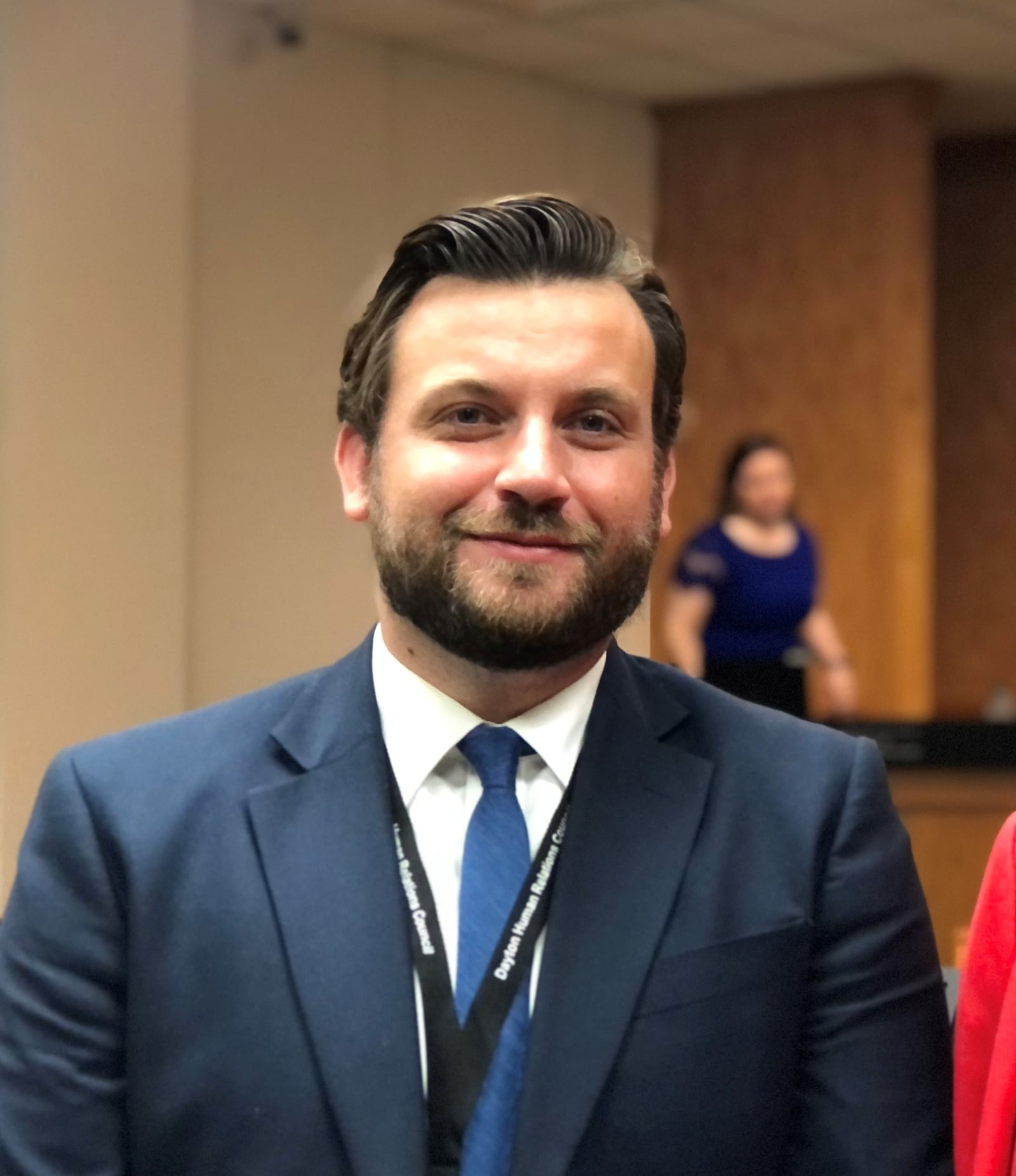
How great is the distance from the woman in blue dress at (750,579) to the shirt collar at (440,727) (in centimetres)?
432

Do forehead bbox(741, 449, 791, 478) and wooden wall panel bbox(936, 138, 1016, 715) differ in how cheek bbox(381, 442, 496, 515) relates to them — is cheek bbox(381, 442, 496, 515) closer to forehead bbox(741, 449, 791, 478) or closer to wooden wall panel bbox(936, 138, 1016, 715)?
forehead bbox(741, 449, 791, 478)

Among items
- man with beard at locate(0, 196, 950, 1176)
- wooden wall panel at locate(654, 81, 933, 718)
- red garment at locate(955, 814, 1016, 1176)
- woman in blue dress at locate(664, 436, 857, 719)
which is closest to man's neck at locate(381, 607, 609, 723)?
man with beard at locate(0, 196, 950, 1176)

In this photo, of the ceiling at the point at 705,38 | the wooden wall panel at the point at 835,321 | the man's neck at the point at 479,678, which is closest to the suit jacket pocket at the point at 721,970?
the man's neck at the point at 479,678

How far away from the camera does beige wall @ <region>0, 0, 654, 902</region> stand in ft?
16.4

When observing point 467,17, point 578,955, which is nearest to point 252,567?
point 467,17

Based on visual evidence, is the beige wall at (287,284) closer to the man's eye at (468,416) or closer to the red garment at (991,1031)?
the man's eye at (468,416)

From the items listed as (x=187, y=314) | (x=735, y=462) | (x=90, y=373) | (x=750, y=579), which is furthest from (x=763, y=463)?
(x=90, y=373)

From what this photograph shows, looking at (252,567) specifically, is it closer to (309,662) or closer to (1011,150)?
(309,662)

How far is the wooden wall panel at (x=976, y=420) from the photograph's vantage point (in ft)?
28.2

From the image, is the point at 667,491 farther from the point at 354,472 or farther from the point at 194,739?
the point at 194,739

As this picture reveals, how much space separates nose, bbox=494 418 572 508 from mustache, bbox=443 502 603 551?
10 mm

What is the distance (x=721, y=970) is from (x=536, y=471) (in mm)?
452

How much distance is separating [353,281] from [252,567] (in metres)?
1.22

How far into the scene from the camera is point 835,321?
7414mm
